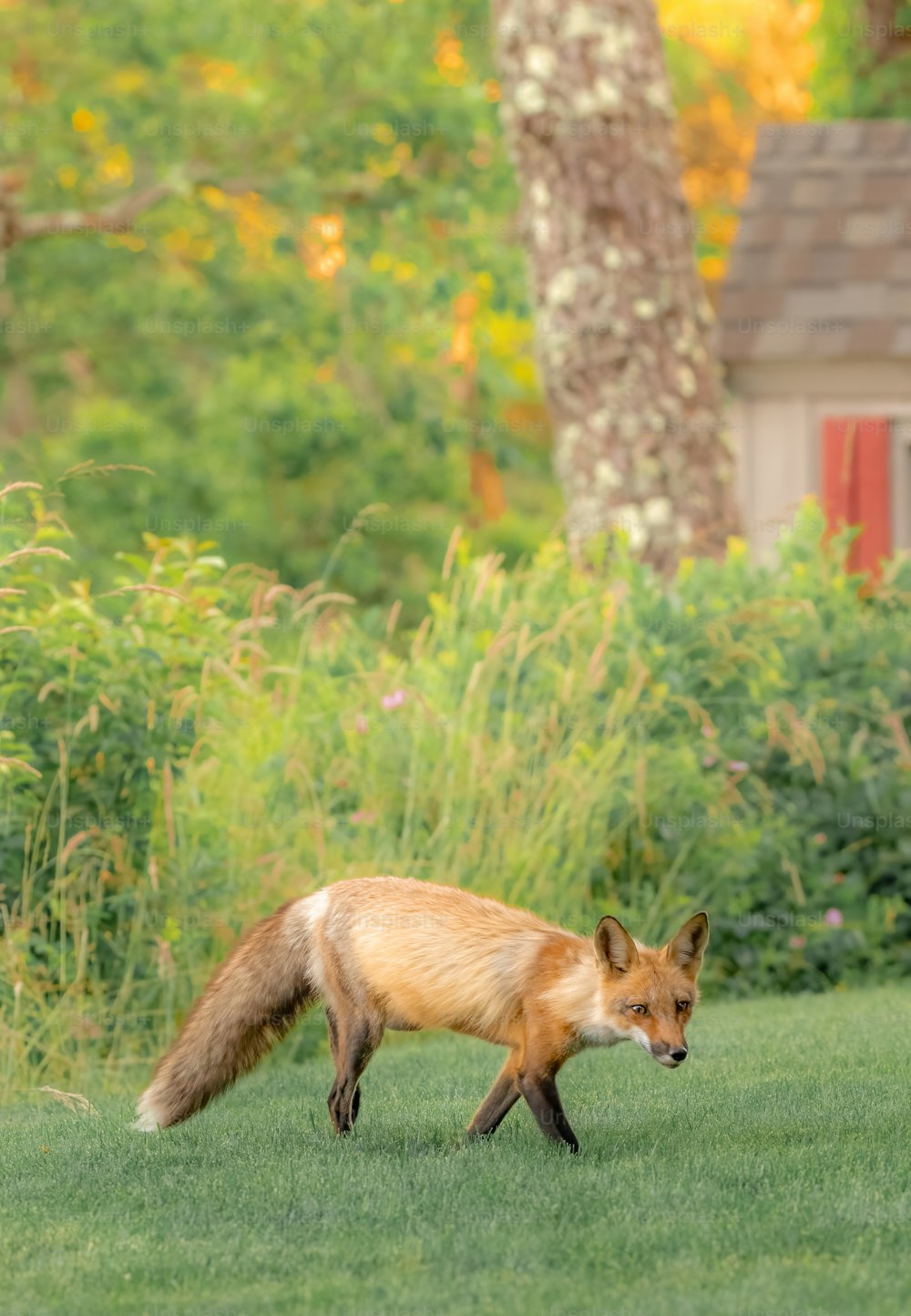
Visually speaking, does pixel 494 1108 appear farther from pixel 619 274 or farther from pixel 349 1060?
pixel 619 274

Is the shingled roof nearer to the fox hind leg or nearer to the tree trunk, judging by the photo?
the tree trunk

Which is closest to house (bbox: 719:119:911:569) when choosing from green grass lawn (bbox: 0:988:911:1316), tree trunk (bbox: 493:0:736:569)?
tree trunk (bbox: 493:0:736:569)

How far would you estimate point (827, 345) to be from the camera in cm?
1477

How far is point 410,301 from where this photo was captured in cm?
2016

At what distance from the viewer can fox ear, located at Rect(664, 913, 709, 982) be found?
18.6 feet

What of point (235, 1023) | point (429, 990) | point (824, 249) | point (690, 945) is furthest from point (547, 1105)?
point (824, 249)

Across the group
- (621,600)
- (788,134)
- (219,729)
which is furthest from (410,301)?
(219,729)

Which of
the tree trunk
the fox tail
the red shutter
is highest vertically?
the tree trunk

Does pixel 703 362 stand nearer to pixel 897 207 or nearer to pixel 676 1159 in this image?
pixel 897 207

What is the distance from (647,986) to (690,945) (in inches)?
9.4

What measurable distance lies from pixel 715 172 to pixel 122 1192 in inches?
1316

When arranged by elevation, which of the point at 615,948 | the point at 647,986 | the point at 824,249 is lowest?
the point at 647,986

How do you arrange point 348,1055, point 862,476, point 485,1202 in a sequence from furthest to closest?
point 862,476
point 348,1055
point 485,1202

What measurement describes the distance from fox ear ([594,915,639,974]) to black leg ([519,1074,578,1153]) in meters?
0.43
